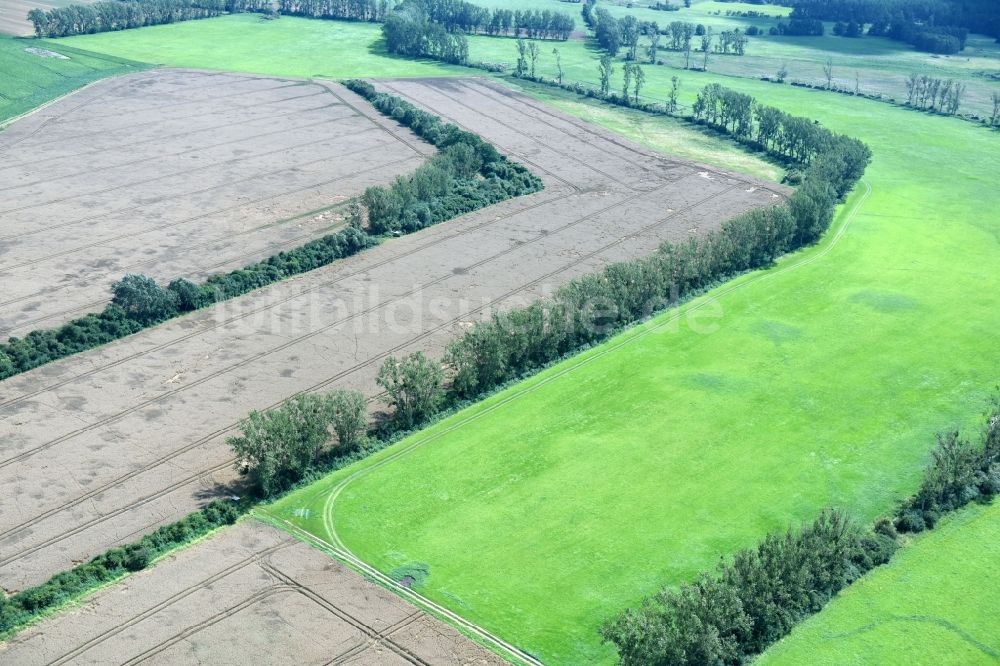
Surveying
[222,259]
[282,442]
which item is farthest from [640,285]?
[222,259]

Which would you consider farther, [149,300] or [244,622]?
[149,300]

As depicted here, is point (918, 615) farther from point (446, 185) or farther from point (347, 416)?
point (446, 185)

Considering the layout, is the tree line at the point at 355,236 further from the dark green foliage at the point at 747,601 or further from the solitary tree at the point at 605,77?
the dark green foliage at the point at 747,601

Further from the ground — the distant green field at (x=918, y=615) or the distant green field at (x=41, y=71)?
the distant green field at (x=41, y=71)

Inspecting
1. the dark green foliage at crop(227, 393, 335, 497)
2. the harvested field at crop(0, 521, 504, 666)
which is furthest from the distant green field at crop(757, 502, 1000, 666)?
the dark green foliage at crop(227, 393, 335, 497)

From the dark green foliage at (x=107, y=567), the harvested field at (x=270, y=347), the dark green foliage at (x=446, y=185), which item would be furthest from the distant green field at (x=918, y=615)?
the dark green foliage at (x=446, y=185)

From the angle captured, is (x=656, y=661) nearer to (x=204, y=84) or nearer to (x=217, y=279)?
(x=217, y=279)

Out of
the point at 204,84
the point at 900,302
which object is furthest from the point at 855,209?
the point at 204,84
